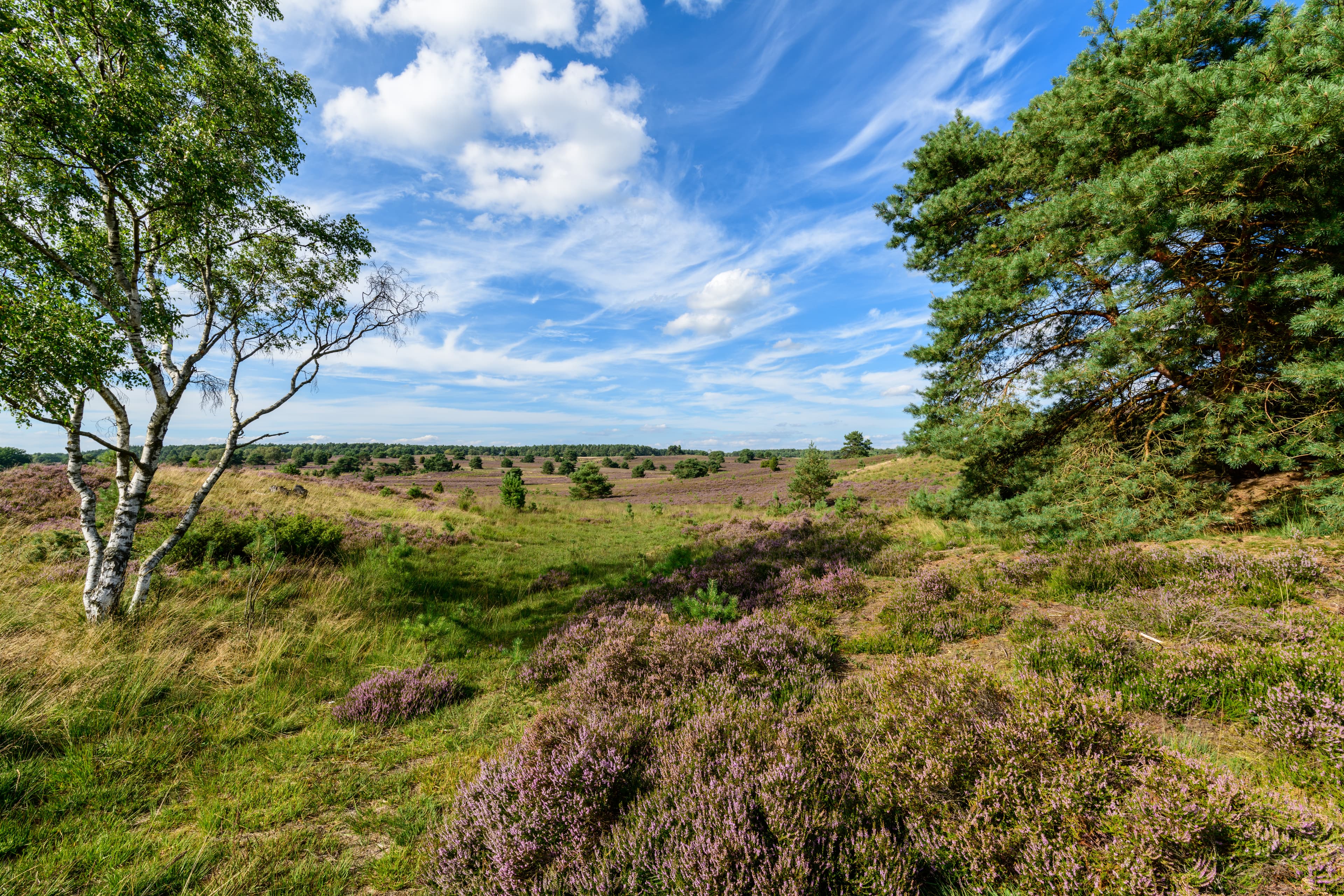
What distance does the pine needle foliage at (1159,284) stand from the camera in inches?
252

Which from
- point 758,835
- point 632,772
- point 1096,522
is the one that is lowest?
point 632,772

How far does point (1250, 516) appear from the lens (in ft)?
24.6

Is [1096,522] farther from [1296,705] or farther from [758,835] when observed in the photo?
[758,835]

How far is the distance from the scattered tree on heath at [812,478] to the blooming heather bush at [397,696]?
22974mm

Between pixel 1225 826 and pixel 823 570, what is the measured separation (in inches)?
256

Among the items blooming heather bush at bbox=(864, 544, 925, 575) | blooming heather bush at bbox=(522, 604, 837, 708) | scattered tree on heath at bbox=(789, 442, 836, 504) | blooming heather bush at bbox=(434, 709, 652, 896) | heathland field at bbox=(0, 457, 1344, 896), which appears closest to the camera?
heathland field at bbox=(0, 457, 1344, 896)

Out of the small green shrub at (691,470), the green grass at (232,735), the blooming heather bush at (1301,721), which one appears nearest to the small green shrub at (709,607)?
the green grass at (232,735)

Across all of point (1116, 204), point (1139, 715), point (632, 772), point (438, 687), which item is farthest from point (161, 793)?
point (1116, 204)

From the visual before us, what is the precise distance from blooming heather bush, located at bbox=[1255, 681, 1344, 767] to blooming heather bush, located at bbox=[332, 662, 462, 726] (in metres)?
7.58

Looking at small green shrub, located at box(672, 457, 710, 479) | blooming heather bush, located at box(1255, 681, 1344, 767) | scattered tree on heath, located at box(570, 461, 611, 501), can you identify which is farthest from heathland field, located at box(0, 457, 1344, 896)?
small green shrub, located at box(672, 457, 710, 479)

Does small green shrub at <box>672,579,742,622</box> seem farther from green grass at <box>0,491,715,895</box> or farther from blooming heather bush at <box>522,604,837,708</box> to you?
green grass at <box>0,491,715,895</box>

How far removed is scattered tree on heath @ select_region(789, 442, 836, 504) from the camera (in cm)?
2680

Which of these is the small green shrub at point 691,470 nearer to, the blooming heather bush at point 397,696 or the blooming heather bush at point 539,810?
the blooming heather bush at point 397,696

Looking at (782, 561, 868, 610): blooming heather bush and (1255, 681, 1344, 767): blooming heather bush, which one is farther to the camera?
(782, 561, 868, 610): blooming heather bush
